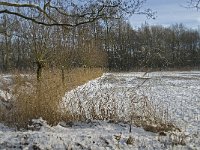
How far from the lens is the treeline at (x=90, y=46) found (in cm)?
1295

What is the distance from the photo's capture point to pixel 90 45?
1452 inches

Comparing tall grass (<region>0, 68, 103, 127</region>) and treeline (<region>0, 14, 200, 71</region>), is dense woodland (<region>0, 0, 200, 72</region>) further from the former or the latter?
tall grass (<region>0, 68, 103, 127</region>)

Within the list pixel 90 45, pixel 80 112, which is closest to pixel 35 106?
pixel 80 112

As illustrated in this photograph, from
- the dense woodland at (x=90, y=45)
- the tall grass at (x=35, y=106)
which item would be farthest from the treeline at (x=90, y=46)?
the tall grass at (x=35, y=106)

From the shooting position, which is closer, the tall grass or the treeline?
the tall grass

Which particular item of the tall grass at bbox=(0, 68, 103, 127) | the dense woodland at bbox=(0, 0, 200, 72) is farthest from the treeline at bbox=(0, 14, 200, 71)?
the tall grass at bbox=(0, 68, 103, 127)

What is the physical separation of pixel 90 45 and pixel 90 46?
0.57m

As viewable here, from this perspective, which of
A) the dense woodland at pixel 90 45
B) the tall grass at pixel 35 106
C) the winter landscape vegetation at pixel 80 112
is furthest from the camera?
the dense woodland at pixel 90 45

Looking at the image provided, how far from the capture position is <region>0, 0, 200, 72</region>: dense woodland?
41.2 ft

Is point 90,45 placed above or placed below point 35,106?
above

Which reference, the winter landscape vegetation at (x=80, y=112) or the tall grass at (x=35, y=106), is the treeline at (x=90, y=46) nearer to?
the winter landscape vegetation at (x=80, y=112)

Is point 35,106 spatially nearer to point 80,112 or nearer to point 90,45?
point 80,112

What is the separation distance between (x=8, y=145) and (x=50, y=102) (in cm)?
322

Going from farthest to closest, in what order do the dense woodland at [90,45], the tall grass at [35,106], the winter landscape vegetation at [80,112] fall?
1. the dense woodland at [90,45]
2. the tall grass at [35,106]
3. the winter landscape vegetation at [80,112]
